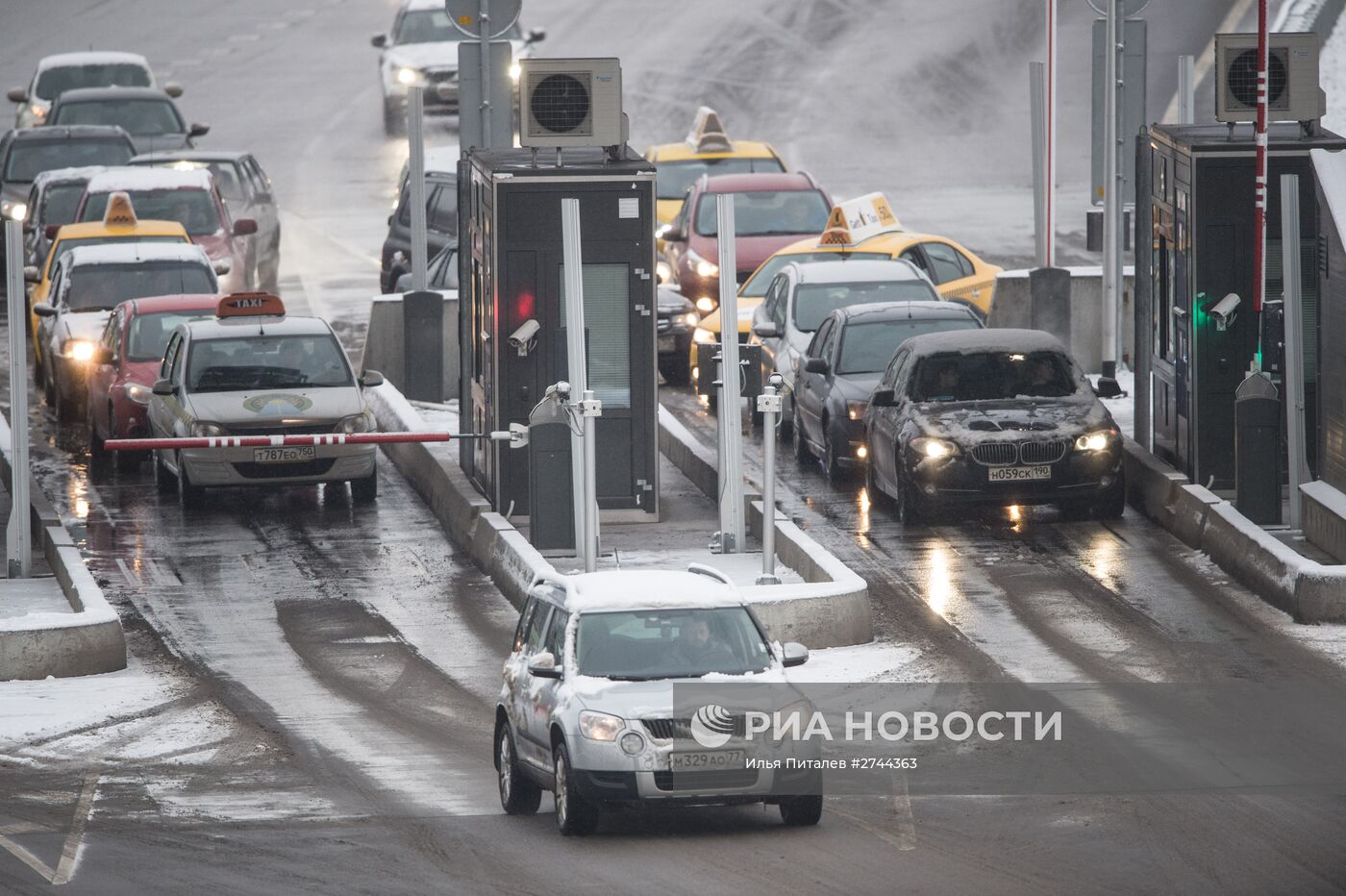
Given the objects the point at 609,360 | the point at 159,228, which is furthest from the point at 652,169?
the point at 159,228

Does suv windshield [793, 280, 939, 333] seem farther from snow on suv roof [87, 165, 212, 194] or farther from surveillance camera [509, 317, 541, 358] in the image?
snow on suv roof [87, 165, 212, 194]

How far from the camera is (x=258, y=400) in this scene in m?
24.9

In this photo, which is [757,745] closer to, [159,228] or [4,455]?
[4,455]

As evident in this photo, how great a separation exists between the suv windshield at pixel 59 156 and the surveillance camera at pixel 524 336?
61.5ft

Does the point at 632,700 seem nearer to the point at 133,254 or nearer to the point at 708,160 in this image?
the point at 133,254

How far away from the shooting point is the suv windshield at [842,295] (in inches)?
1101

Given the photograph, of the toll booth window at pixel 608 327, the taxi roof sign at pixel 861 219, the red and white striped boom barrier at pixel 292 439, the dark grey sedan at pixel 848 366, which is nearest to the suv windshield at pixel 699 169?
the taxi roof sign at pixel 861 219

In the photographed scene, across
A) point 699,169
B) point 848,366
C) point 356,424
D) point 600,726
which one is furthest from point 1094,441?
point 699,169

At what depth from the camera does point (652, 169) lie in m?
22.9

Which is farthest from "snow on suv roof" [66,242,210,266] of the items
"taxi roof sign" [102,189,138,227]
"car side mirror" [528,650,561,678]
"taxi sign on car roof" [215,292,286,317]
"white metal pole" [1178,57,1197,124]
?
"car side mirror" [528,650,561,678]

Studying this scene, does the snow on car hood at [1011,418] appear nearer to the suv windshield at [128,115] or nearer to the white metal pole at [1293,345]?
the white metal pole at [1293,345]

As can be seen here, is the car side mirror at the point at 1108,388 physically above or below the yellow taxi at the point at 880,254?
below

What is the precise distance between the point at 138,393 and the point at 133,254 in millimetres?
4522

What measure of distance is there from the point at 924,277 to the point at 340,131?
74.6 ft
